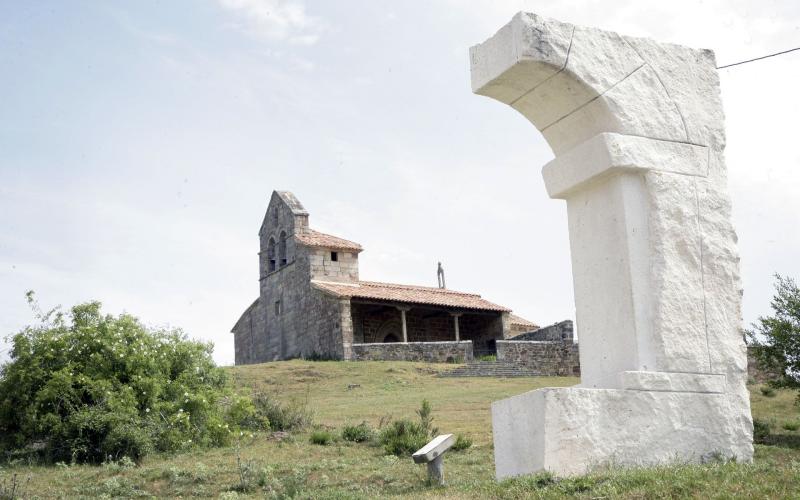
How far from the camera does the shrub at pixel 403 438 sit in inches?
430

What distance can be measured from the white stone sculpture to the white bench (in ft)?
4.97

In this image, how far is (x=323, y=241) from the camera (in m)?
35.5

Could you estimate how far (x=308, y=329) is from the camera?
114 ft

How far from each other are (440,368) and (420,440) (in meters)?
16.0

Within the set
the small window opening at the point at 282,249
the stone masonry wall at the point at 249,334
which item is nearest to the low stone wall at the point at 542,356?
the small window opening at the point at 282,249

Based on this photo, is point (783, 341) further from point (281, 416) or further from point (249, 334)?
point (249, 334)

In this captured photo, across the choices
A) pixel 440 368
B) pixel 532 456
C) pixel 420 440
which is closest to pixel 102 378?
pixel 420 440

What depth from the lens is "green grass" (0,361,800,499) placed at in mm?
5129

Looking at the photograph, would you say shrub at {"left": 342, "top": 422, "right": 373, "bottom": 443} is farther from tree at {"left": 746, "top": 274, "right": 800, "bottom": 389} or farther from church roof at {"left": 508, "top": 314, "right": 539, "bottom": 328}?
church roof at {"left": 508, "top": 314, "right": 539, "bottom": 328}

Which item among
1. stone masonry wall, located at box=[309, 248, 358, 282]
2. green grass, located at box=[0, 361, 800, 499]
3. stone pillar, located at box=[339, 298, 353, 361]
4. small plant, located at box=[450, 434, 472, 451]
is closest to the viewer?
green grass, located at box=[0, 361, 800, 499]

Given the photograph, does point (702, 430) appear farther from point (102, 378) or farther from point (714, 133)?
point (102, 378)

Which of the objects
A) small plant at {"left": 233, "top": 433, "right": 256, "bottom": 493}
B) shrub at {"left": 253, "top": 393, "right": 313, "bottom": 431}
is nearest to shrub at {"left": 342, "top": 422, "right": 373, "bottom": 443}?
shrub at {"left": 253, "top": 393, "right": 313, "bottom": 431}

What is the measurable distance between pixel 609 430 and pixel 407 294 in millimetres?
29346

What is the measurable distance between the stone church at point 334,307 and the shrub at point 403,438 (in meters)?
19.1
